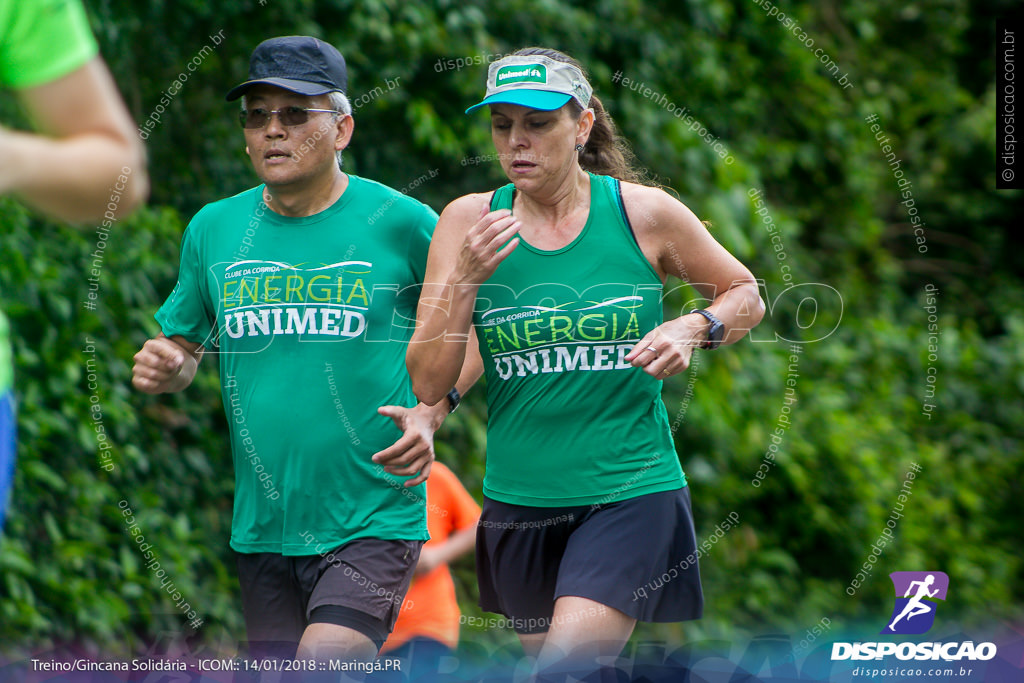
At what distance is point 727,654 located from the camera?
3.42 meters

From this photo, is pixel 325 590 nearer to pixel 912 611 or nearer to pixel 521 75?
pixel 521 75

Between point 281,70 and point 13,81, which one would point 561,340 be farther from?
point 13,81

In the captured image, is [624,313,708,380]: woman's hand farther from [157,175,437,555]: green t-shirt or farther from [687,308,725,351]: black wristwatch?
[157,175,437,555]: green t-shirt

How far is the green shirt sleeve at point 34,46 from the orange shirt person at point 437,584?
2557mm

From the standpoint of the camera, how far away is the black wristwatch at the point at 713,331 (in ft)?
10.1

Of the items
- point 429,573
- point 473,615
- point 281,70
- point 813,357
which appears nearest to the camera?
point 281,70

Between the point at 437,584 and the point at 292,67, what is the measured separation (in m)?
2.07

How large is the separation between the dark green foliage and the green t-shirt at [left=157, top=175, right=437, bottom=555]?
1.37m

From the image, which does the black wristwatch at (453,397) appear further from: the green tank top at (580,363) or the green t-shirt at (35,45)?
the green t-shirt at (35,45)

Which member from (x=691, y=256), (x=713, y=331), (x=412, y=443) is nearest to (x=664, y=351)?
(x=713, y=331)

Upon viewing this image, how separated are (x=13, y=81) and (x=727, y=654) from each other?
2.65 meters

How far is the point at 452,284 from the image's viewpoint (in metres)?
2.99

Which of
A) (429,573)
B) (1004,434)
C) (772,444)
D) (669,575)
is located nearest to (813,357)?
(772,444)

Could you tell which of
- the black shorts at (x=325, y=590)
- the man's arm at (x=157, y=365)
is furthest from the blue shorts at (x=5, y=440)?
the black shorts at (x=325, y=590)
